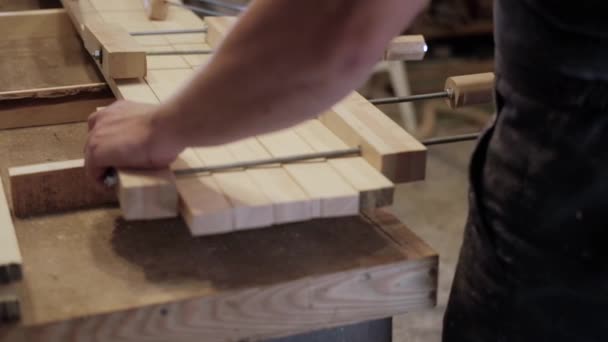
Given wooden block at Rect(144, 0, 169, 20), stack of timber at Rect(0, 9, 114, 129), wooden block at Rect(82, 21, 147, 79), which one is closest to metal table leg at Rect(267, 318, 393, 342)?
wooden block at Rect(82, 21, 147, 79)

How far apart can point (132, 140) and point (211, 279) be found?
180mm

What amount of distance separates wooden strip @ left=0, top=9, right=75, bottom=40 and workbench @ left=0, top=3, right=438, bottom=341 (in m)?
0.61

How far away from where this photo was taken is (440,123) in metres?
3.96

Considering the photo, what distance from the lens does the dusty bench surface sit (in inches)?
33.3

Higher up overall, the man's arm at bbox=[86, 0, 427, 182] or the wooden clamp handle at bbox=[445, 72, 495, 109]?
the man's arm at bbox=[86, 0, 427, 182]

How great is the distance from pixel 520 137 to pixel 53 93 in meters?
0.77

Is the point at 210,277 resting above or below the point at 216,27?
below

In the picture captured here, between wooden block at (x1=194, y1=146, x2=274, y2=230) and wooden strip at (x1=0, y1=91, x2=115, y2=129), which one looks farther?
wooden strip at (x1=0, y1=91, x2=115, y2=129)

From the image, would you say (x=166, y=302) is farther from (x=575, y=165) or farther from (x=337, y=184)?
(x=575, y=165)

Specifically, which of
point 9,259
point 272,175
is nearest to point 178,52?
point 272,175

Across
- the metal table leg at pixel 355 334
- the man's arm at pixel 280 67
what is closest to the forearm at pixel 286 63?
the man's arm at pixel 280 67

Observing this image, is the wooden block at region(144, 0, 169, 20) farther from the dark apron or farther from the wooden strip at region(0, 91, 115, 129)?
the dark apron

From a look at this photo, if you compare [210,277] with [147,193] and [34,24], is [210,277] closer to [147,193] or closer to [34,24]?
[147,193]

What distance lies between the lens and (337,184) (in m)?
0.90
